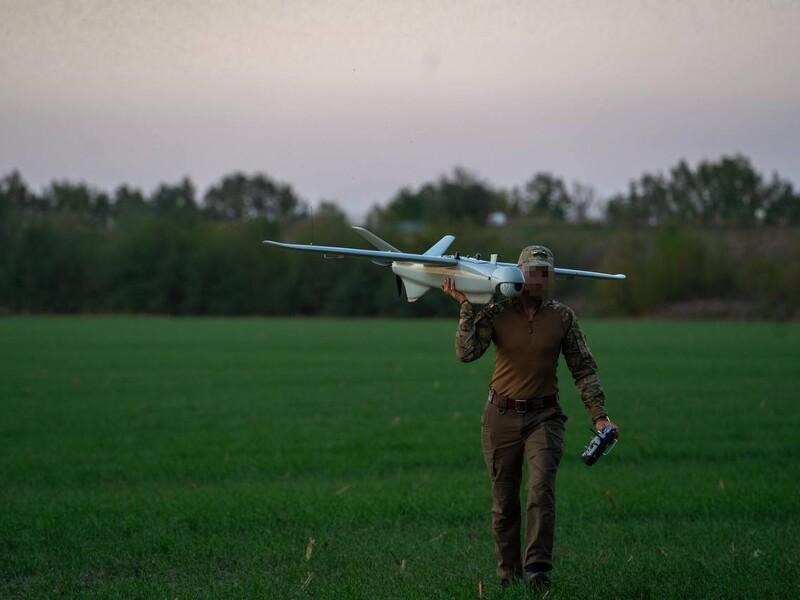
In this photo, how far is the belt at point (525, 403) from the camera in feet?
23.7

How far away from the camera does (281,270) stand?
258 ft

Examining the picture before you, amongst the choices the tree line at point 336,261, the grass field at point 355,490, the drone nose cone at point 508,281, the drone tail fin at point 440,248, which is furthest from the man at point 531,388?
the tree line at point 336,261

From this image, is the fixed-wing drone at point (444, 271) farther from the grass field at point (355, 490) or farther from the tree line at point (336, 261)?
the tree line at point (336, 261)

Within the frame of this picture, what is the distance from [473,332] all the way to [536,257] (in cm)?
66

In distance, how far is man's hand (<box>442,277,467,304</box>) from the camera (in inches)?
257

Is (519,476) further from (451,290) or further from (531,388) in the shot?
(451,290)

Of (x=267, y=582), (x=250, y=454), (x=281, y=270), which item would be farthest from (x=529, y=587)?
(x=281, y=270)

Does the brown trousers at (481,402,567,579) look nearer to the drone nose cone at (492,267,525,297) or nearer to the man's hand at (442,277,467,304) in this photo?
the man's hand at (442,277,467,304)

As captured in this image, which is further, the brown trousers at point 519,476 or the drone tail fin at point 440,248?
the brown trousers at point 519,476

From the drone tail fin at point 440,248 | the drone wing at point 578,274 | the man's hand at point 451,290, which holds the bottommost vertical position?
the man's hand at point 451,290

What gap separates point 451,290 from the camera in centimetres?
665

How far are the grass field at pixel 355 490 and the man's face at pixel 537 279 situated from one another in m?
2.16

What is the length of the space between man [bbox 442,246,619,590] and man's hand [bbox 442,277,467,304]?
0.19m

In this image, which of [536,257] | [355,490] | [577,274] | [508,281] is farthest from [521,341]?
[355,490]
